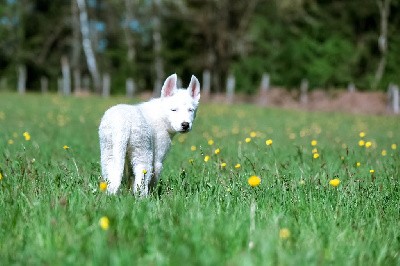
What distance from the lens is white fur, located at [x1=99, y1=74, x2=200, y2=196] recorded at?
464cm

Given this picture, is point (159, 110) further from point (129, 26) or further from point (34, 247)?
point (129, 26)

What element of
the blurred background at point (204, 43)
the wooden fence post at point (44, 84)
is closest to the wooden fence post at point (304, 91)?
the blurred background at point (204, 43)

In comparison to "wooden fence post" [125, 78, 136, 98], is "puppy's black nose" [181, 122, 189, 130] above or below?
above

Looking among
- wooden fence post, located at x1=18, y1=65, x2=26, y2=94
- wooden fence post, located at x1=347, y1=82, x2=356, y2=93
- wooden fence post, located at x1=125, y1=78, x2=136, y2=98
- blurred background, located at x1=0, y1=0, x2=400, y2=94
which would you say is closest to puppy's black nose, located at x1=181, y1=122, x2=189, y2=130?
blurred background, located at x1=0, y1=0, x2=400, y2=94

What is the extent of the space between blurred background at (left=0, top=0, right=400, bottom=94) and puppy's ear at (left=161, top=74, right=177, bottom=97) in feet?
107

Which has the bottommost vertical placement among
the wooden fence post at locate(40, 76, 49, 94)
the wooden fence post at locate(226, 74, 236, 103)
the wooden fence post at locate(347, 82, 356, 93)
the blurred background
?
the wooden fence post at locate(40, 76, 49, 94)

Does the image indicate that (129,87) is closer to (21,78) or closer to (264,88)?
(264,88)

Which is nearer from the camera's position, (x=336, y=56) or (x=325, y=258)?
(x=325, y=258)

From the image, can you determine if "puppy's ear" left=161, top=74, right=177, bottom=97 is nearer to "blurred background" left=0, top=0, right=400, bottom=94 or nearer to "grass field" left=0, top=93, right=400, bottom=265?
"grass field" left=0, top=93, right=400, bottom=265

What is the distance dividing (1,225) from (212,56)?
47248mm

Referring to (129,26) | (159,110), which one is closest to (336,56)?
(129,26)

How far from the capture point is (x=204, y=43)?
168ft

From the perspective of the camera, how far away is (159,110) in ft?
17.2

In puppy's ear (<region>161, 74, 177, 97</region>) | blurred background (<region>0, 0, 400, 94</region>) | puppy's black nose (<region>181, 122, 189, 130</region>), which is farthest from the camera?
blurred background (<region>0, 0, 400, 94</region>)
